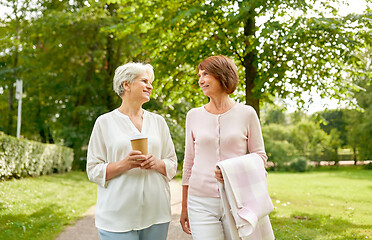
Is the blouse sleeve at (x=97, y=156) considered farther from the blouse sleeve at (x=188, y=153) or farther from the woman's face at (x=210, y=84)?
the woman's face at (x=210, y=84)

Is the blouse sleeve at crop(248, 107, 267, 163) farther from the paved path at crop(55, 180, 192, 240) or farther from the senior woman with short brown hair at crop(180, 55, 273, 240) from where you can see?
the paved path at crop(55, 180, 192, 240)

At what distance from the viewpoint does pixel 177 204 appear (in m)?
11.6

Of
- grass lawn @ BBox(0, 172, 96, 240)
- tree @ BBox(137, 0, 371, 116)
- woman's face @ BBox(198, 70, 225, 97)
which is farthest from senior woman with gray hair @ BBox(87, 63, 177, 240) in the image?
tree @ BBox(137, 0, 371, 116)

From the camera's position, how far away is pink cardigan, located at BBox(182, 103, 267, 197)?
292 centimetres

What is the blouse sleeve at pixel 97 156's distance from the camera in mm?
2963

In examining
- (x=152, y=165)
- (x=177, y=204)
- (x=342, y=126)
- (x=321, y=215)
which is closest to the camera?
(x=152, y=165)

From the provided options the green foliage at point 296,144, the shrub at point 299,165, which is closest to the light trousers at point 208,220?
the shrub at point 299,165

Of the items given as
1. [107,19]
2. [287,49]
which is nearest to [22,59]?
[107,19]

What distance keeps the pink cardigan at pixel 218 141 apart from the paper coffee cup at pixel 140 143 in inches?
16.8

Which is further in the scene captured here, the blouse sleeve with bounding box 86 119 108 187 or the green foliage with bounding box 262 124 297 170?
the green foliage with bounding box 262 124 297 170

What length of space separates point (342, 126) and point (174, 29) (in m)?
43.4

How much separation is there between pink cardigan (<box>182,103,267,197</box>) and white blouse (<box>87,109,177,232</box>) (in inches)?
9.9

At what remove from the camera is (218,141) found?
9.68 ft

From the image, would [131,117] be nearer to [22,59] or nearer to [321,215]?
[321,215]
